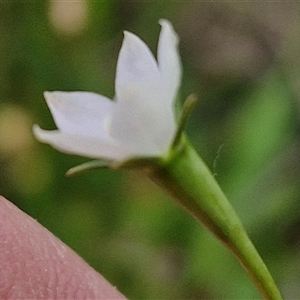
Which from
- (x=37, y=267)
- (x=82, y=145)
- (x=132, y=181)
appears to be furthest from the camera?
(x=132, y=181)

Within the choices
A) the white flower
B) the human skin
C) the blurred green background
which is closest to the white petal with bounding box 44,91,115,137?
the white flower

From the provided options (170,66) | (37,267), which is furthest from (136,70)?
(37,267)

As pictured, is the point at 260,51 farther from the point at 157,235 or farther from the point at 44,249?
the point at 44,249

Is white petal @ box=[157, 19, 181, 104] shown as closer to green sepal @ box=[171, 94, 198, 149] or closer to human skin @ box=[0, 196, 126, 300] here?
green sepal @ box=[171, 94, 198, 149]

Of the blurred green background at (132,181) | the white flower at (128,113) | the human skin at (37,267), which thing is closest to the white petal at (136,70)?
the white flower at (128,113)

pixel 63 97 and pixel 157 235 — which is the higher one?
pixel 63 97

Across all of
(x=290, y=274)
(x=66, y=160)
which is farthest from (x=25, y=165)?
(x=290, y=274)

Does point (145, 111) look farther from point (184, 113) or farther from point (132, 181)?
point (132, 181)

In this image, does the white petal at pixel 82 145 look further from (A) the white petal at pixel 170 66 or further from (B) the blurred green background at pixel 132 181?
(B) the blurred green background at pixel 132 181
